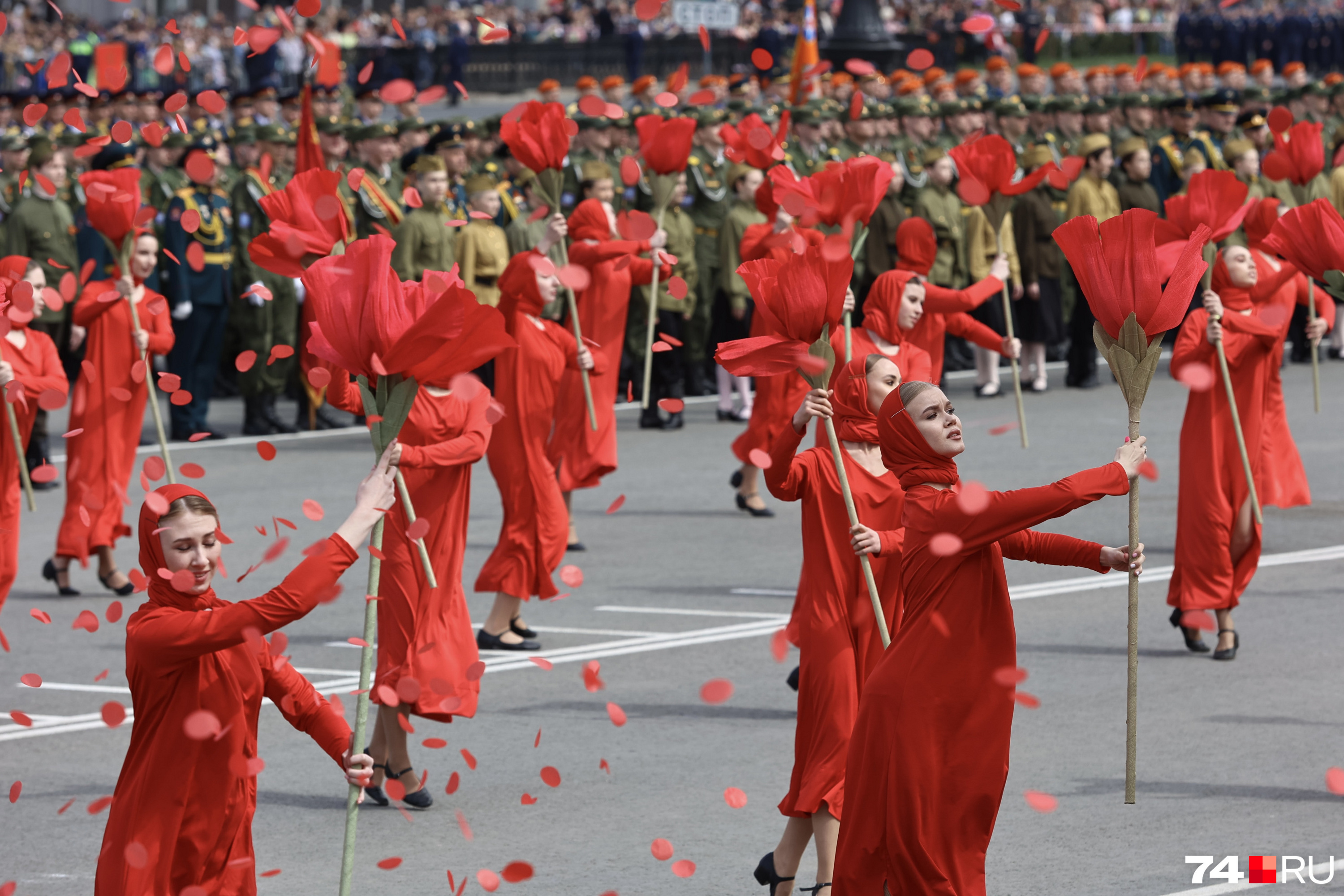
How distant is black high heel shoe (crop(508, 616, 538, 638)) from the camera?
10.3 m

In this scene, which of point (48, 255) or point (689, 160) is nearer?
point (48, 255)

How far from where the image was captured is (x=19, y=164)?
54.4ft

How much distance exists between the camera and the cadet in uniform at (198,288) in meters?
16.8

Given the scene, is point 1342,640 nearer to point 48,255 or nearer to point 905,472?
point 905,472

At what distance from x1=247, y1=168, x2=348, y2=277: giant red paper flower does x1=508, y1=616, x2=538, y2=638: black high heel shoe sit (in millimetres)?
3111

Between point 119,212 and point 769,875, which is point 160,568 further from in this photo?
point 119,212

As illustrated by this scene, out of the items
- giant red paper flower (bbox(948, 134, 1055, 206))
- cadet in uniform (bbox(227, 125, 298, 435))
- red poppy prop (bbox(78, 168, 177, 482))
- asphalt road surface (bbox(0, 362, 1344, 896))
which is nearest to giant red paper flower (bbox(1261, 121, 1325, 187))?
giant red paper flower (bbox(948, 134, 1055, 206))

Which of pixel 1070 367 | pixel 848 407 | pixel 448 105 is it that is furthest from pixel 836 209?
pixel 448 105

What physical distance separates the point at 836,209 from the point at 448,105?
3738 cm

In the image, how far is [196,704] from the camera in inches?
209

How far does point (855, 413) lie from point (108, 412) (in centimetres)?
630

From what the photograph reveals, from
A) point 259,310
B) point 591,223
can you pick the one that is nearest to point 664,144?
point 591,223

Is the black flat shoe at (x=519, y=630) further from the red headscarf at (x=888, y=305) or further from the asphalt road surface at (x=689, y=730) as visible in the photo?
the red headscarf at (x=888, y=305)

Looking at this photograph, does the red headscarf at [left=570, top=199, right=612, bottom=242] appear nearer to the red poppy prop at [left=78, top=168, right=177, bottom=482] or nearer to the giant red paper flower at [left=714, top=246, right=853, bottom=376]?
the red poppy prop at [left=78, top=168, right=177, bottom=482]
